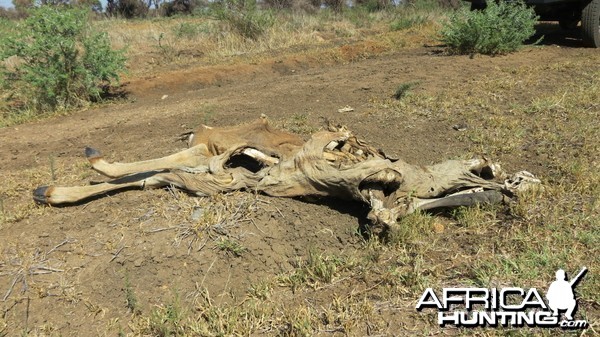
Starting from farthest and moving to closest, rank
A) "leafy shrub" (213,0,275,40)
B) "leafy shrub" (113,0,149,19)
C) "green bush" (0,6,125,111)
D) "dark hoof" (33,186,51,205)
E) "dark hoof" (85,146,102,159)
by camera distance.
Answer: "leafy shrub" (113,0,149,19) < "leafy shrub" (213,0,275,40) < "green bush" (0,6,125,111) < "dark hoof" (33,186,51,205) < "dark hoof" (85,146,102,159)

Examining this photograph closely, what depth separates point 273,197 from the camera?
285cm

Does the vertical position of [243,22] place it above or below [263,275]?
above

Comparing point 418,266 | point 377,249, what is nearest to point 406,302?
point 418,266

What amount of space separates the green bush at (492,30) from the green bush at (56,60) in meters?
5.21

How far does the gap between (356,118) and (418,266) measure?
2398mm

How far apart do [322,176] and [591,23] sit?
23.6 feet

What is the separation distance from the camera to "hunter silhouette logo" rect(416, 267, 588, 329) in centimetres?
Answer: 192

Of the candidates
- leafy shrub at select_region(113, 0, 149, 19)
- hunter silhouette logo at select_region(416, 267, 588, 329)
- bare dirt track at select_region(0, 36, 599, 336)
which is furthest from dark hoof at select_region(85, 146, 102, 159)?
leafy shrub at select_region(113, 0, 149, 19)

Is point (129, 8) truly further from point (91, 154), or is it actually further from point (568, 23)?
point (91, 154)

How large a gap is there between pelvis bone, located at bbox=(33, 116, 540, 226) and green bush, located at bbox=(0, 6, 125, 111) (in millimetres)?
3646

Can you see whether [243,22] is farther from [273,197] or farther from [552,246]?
[552,246]

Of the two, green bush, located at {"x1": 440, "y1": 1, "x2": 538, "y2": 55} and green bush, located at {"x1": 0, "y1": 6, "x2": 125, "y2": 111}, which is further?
green bush, located at {"x1": 440, "y1": 1, "x2": 538, "y2": 55}

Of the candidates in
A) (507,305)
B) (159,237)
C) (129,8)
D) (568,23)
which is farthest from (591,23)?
(129,8)

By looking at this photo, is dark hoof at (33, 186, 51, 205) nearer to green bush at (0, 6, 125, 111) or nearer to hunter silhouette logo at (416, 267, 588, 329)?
hunter silhouette logo at (416, 267, 588, 329)
